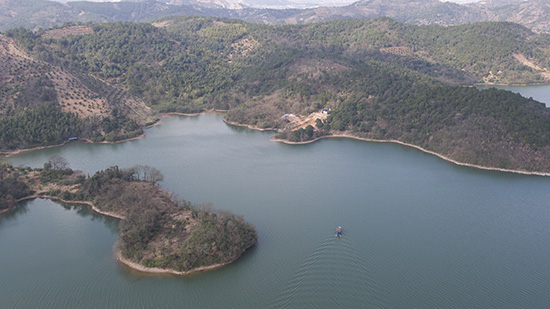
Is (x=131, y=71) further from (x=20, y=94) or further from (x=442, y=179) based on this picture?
(x=442, y=179)

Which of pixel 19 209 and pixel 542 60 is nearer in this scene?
pixel 19 209

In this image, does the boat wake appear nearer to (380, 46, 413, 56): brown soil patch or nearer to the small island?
the small island

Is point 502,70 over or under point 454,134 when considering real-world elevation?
over

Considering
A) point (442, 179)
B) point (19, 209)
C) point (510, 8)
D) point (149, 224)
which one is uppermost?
point (510, 8)

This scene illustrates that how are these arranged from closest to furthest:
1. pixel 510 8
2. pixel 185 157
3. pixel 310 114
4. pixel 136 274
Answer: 1. pixel 136 274
2. pixel 185 157
3. pixel 310 114
4. pixel 510 8

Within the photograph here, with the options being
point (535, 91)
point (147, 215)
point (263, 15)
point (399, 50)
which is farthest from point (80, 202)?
point (263, 15)

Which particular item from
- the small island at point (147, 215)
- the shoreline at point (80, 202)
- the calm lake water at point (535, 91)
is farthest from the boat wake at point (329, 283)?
the calm lake water at point (535, 91)

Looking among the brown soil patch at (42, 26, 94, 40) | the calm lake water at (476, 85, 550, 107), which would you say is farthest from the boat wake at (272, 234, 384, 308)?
the brown soil patch at (42, 26, 94, 40)

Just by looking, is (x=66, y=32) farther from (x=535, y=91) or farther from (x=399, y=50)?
(x=535, y=91)

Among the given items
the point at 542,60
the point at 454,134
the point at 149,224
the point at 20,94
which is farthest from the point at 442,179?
the point at 542,60
